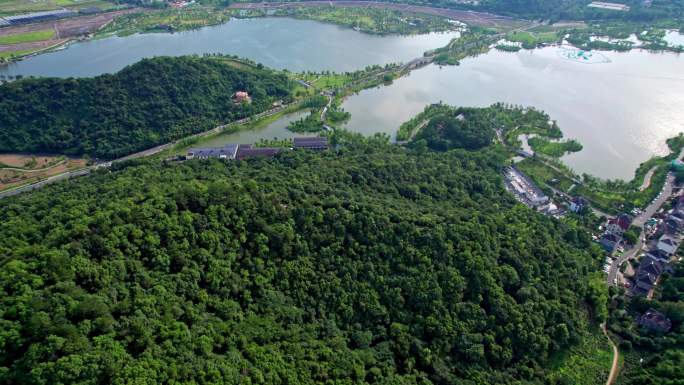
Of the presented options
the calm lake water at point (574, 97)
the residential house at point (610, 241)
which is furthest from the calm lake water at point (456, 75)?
the residential house at point (610, 241)

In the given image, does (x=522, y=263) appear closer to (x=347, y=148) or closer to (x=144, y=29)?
(x=347, y=148)

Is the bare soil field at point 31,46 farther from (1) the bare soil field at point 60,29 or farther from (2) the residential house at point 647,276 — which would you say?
(2) the residential house at point 647,276

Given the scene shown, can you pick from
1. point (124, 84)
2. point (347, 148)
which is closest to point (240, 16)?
point (124, 84)

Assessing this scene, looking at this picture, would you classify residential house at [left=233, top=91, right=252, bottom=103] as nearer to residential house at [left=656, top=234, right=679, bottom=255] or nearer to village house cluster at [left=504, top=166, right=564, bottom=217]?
village house cluster at [left=504, top=166, right=564, bottom=217]

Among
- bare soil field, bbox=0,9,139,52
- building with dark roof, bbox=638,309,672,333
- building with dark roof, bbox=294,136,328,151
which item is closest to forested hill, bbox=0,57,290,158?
building with dark roof, bbox=294,136,328,151

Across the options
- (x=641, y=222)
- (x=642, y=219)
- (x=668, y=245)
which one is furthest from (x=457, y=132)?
(x=668, y=245)
